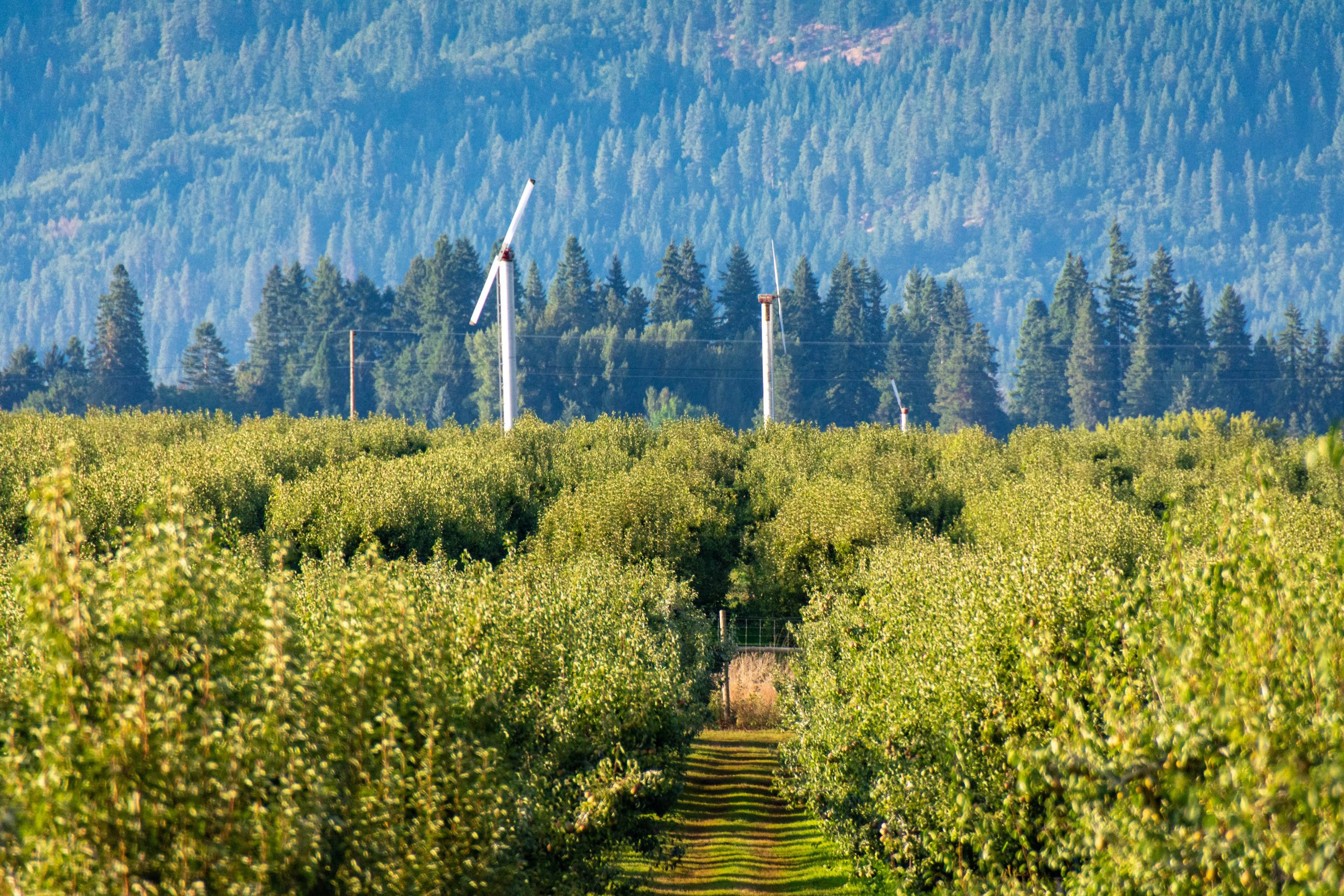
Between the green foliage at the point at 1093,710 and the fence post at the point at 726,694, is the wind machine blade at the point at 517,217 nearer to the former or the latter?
the fence post at the point at 726,694

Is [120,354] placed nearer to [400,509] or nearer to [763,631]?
[400,509]

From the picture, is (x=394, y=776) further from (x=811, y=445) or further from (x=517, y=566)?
(x=811, y=445)

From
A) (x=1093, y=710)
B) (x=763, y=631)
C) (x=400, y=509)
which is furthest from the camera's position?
(x=763, y=631)

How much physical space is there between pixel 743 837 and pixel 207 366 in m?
170

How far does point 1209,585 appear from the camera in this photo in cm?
1595

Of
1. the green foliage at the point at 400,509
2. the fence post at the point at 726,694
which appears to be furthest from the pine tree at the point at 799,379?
the fence post at the point at 726,694

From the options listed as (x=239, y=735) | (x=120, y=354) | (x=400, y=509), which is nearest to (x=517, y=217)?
(x=400, y=509)

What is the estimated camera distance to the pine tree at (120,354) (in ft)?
582

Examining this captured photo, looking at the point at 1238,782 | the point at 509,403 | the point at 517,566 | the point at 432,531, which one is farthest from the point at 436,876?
the point at 509,403

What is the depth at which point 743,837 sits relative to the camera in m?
40.8

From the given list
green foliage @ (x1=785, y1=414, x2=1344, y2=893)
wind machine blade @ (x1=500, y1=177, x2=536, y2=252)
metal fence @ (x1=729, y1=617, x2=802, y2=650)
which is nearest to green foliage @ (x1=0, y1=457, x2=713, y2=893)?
green foliage @ (x1=785, y1=414, x2=1344, y2=893)

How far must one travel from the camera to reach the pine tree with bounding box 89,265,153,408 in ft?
582

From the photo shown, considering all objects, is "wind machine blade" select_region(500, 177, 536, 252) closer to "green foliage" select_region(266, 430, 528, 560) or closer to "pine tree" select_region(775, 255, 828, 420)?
"green foliage" select_region(266, 430, 528, 560)

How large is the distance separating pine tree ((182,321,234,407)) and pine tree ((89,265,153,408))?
243 inches
